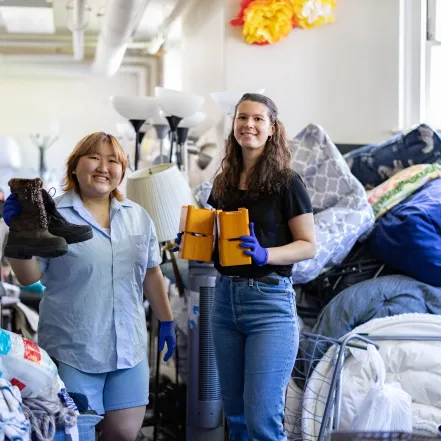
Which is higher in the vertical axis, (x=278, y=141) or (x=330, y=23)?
(x=330, y=23)

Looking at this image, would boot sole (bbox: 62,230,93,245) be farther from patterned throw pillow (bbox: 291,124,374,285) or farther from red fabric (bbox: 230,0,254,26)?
red fabric (bbox: 230,0,254,26)

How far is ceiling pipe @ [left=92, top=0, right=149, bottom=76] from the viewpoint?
189 inches

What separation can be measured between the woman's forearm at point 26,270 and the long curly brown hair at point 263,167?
22.3 inches

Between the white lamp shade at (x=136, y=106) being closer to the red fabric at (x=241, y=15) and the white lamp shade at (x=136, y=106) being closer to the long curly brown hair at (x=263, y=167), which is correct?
A: the red fabric at (x=241, y=15)

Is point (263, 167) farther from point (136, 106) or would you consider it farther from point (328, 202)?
point (136, 106)

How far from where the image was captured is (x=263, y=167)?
221 centimetres

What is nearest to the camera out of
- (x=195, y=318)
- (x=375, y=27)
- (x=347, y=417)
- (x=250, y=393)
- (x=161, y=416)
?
(x=250, y=393)

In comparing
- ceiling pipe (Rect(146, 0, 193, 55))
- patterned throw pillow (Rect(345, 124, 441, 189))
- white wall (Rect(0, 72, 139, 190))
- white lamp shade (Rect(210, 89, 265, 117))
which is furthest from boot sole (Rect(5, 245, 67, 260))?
white wall (Rect(0, 72, 139, 190))

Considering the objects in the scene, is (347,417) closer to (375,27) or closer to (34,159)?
(375,27)

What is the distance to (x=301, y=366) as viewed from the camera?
3.17m

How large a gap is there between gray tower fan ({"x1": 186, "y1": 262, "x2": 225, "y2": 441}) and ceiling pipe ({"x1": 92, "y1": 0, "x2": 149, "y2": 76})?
7.34ft

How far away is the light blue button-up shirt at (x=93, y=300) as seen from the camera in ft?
7.13

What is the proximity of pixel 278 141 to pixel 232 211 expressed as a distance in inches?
10.0

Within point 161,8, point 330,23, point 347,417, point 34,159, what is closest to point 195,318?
point 347,417
